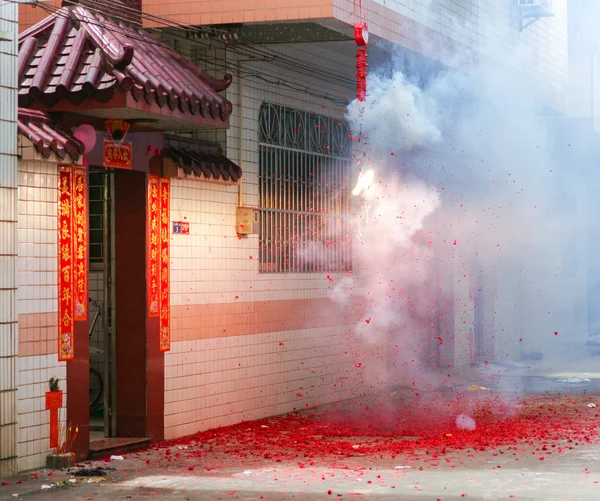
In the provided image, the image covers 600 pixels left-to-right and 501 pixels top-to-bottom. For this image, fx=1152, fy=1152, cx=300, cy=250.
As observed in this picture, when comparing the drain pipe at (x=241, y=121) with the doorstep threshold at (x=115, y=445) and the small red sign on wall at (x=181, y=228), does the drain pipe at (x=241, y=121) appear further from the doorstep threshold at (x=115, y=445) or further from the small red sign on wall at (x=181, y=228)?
the doorstep threshold at (x=115, y=445)

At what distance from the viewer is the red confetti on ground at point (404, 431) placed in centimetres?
1383

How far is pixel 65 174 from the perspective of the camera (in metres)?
12.9

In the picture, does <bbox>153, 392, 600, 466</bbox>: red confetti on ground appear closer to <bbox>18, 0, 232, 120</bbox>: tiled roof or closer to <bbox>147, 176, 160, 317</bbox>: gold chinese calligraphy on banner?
<bbox>147, 176, 160, 317</bbox>: gold chinese calligraphy on banner

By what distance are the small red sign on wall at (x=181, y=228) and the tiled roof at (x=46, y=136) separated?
2310 mm

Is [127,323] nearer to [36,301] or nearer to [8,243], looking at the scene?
[36,301]

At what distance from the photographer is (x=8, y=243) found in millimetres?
11961

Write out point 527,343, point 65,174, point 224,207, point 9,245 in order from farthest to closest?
1. point 527,343
2. point 224,207
3. point 65,174
4. point 9,245

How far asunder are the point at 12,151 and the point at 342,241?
8.97 metres

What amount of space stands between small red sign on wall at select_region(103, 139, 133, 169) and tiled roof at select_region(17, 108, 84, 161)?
75 centimetres

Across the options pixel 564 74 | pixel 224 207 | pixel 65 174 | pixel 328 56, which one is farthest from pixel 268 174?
pixel 564 74

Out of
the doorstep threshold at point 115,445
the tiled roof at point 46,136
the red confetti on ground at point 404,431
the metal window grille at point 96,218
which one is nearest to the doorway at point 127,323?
the doorstep threshold at point 115,445

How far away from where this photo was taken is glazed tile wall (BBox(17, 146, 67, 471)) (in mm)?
12180

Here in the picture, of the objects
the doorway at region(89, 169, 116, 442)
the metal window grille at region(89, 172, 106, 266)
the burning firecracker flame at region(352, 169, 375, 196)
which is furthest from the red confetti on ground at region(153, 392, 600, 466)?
the burning firecracker flame at region(352, 169, 375, 196)

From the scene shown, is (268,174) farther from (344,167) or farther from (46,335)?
(46,335)
